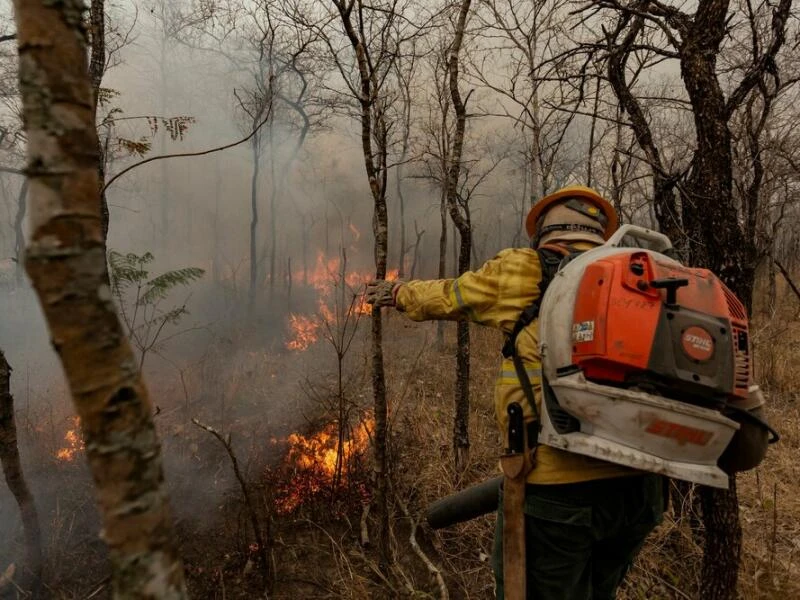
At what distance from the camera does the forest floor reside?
335cm

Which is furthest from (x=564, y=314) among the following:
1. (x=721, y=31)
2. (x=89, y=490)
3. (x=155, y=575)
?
(x=89, y=490)

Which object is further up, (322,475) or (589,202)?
(589,202)

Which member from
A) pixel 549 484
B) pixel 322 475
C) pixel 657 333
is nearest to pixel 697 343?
pixel 657 333

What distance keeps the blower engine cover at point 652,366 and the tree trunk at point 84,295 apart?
1355 millimetres

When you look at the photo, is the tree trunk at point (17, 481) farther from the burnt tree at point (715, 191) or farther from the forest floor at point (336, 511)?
the burnt tree at point (715, 191)

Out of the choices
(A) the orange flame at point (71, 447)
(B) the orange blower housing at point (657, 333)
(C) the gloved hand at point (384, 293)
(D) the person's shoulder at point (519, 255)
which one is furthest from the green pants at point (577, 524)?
(A) the orange flame at point (71, 447)

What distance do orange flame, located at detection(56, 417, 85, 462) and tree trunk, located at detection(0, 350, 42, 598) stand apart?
2.24 m

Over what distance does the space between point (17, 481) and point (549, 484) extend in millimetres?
3956

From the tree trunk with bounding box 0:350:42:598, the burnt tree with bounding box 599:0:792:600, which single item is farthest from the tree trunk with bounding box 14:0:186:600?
the tree trunk with bounding box 0:350:42:598

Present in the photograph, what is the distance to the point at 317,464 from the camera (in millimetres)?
5211

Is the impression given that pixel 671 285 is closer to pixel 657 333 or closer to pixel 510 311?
pixel 657 333

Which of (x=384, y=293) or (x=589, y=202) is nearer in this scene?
(x=589, y=202)

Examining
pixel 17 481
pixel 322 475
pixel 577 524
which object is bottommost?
pixel 322 475

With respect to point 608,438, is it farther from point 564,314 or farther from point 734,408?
point 734,408
